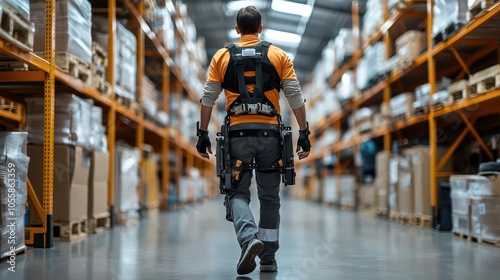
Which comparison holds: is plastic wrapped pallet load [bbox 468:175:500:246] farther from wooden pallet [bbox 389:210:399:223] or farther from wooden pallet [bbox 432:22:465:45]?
wooden pallet [bbox 389:210:399:223]

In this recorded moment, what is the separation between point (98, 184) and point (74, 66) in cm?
156

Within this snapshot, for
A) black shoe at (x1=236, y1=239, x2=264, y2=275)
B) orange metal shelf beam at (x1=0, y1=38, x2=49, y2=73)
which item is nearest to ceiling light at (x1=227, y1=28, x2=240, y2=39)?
orange metal shelf beam at (x1=0, y1=38, x2=49, y2=73)

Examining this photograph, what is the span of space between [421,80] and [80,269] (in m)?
8.20

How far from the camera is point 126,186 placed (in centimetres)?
850

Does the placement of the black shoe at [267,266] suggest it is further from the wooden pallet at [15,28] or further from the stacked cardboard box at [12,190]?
the wooden pallet at [15,28]

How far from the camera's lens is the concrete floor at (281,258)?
374 centimetres

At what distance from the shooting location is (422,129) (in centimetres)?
1095

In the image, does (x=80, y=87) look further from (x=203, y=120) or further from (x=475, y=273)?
(x=475, y=273)

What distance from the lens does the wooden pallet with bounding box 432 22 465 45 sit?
6698 mm

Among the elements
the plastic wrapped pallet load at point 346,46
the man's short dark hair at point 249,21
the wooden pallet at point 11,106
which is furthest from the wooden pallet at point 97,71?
the plastic wrapped pallet load at point 346,46

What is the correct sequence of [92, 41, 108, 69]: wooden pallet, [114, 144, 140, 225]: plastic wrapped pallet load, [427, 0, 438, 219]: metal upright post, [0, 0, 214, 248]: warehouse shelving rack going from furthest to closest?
[114, 144, 140, 225]: plastic wrapped pallet load
[427, 0, 438, 219]: metal upright post
[92, 41, 108, 69]: wooden pallet
[0, 0, 214, 248]: warehouse shelving rack

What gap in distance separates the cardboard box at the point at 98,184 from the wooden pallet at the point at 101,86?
2.67 feet

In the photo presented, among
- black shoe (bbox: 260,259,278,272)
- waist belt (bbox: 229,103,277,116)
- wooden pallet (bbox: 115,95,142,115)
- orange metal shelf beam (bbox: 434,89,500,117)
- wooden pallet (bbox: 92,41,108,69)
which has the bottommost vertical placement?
black shoe (bbox: 260,259,278,272)

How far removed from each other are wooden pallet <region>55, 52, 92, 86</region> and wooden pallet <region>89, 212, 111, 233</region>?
167 cm
